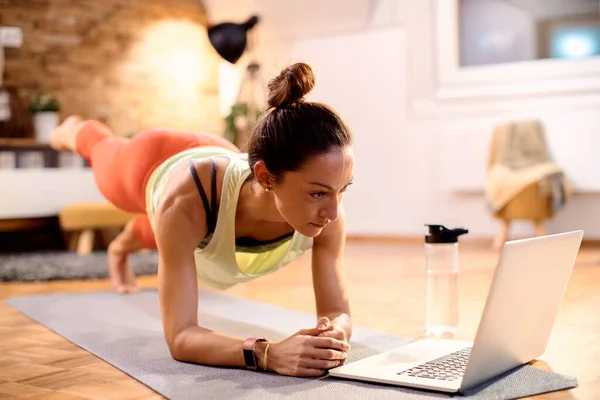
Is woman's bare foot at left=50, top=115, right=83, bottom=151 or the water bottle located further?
woman's bare foot at left=50, top=115, right=83, bottom=151

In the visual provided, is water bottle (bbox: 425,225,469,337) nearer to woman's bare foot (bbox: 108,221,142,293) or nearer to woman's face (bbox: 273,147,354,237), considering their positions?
woman's face (bbox: 273,147,354,237)

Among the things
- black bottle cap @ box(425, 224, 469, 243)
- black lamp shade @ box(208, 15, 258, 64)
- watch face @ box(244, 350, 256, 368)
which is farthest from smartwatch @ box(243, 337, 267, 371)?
black lamp shade @ box(208, 15, 258, 64)

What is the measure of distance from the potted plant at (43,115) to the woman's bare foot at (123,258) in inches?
69.2

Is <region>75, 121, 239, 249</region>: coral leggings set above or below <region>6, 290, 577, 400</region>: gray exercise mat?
above

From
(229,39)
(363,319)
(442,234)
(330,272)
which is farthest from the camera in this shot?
(229,39)

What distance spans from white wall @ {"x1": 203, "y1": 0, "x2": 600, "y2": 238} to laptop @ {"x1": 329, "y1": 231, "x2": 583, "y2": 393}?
2934 mm

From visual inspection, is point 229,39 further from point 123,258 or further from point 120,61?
point 123,258

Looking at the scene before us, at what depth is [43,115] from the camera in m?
4.16

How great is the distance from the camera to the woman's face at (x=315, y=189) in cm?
130

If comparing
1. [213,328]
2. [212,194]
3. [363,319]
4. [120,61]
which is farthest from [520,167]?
[212,194]

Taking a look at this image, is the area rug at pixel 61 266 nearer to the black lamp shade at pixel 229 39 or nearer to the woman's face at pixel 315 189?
the black lamp shade at pixel 229 39

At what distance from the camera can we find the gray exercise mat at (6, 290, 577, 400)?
126 centimetres

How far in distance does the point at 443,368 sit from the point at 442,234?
1.61 feet

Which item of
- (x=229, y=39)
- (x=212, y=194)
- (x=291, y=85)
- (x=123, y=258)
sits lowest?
(x=123, y=258)
